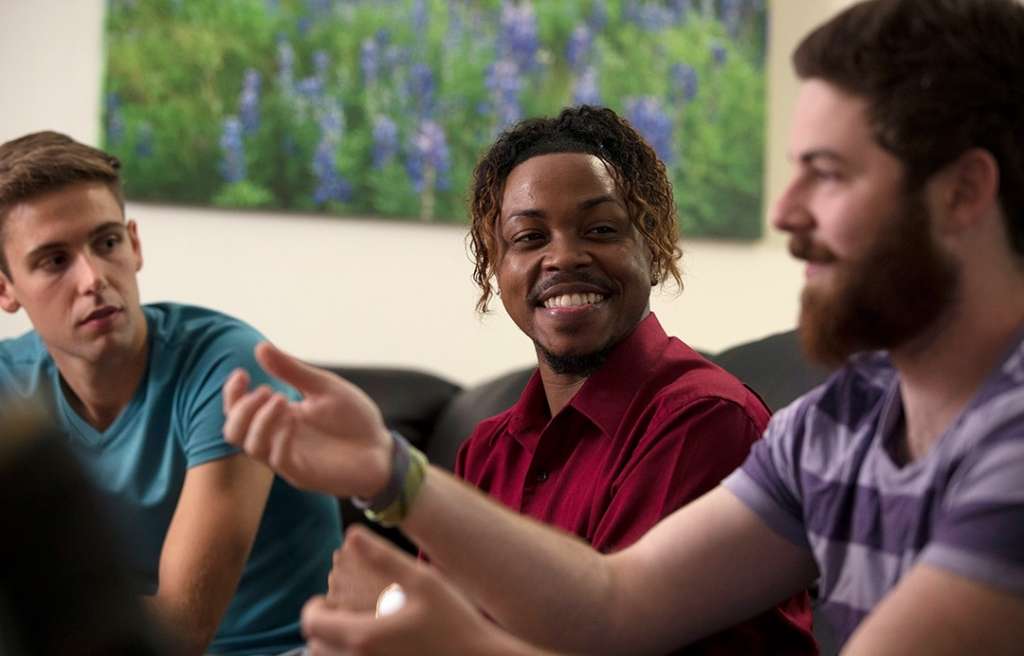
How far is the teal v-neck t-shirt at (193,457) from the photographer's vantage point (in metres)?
2.04

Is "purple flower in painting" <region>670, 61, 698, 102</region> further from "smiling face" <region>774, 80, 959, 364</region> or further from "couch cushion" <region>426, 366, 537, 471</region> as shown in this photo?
"smiling face" <region>774, 80, 959, 364</region>

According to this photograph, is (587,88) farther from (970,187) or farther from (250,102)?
(970,187)

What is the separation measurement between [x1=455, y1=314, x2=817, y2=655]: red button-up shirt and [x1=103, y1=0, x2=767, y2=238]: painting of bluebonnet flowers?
1.52 metres

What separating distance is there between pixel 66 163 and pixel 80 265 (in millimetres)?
171

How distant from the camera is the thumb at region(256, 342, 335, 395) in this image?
1.14 m

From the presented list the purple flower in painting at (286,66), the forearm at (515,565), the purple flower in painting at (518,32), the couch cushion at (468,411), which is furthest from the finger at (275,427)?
the purple flower in painting at (518,32)

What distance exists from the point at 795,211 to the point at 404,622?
19.6 inches

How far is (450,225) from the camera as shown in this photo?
3254 mm

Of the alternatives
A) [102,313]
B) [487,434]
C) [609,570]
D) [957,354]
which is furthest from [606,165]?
[102,313]

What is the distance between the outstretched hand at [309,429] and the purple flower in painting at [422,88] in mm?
2154

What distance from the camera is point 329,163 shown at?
3.18 m

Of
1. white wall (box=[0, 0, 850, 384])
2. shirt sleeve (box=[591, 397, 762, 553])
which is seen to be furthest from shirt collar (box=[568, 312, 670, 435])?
white wall (box=[0, 0, 850, 384])

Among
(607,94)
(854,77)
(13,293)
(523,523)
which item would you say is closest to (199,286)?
(13,293)

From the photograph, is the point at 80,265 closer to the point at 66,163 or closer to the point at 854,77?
the point at 66,163
